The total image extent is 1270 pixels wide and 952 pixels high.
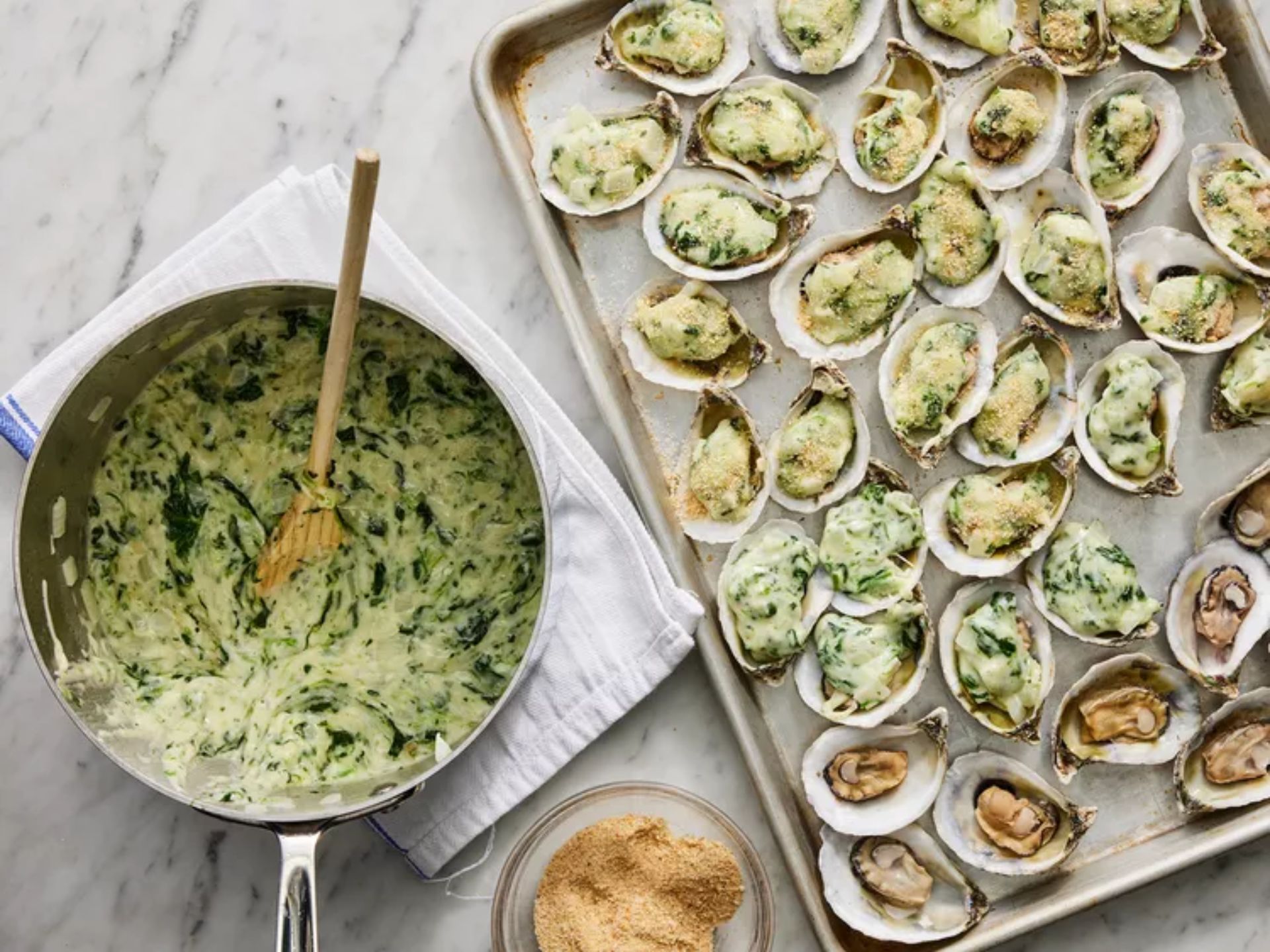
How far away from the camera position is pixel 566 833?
221cm

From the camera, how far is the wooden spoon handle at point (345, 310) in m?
1.61

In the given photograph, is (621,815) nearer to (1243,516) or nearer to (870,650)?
(870,650)

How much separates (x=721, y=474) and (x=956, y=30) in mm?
841

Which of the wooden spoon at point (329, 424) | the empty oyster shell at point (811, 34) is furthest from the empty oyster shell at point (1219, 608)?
the wooden spoon at point (329, 424)

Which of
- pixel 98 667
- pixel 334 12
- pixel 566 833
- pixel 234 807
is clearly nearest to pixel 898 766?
pixel 566 833

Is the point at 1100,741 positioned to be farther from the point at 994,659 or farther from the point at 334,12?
the point at 334,12

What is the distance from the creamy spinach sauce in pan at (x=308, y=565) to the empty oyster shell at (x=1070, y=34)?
1128mm

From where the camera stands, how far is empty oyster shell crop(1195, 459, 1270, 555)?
2.26 m

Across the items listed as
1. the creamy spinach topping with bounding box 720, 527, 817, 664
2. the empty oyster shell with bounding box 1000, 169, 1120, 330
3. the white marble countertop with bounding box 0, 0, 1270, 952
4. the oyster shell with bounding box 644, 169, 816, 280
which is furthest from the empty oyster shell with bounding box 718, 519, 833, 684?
the empty oyster shell with bounding box 1000, 169, 1120, 330

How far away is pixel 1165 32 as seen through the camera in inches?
89.9

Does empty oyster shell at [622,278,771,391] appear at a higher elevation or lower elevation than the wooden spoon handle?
lower

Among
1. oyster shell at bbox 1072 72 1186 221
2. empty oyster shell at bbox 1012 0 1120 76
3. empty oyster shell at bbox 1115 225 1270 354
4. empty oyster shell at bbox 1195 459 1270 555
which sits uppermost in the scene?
empty oyster shell at bbox 1012 0 1120 76

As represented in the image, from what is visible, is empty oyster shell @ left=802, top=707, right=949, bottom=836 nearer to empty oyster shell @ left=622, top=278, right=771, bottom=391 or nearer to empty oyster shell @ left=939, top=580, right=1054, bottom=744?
empty oyster shell @ left=939, top=580, right=1054, bottom=744

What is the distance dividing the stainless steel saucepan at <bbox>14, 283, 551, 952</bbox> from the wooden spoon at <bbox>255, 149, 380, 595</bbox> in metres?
0.11
